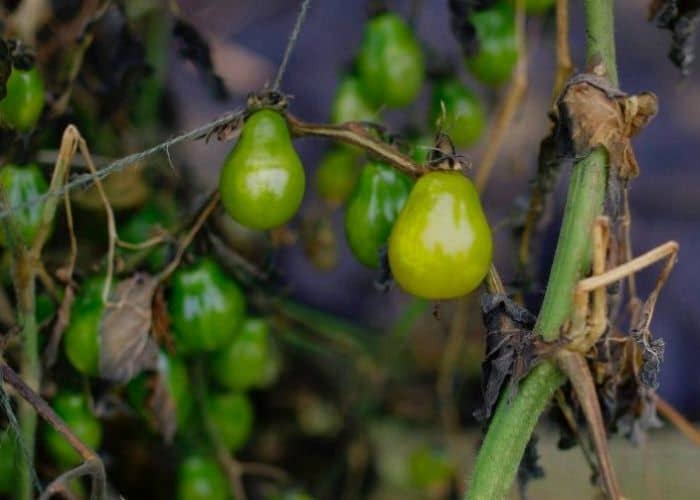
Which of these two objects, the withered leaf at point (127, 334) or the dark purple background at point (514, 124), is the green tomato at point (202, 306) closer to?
the withered leaf at point (127, 334)

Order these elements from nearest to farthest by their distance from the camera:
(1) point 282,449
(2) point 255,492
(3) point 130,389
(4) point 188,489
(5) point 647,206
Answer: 1. (3) point 130,389
2. (4) point 188,489
3. (2) point 255,492
4. (1) point 282,449
5. (5) point 647,206

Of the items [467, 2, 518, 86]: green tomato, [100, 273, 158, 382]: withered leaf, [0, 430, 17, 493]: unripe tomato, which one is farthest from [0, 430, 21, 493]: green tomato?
[467, 2, 518, 86]: green tomato

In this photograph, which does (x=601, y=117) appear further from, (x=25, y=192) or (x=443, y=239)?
(x=25, y=192)

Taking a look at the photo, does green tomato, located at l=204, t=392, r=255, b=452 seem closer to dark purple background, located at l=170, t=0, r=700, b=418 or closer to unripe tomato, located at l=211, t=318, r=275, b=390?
unripe tomato, located at l=211, t=318, r=275, b=390

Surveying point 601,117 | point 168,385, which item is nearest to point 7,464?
point 168,385

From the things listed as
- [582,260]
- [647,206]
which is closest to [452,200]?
[582,260]

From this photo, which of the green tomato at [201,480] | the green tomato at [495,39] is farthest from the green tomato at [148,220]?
the green tomato at [495,39]

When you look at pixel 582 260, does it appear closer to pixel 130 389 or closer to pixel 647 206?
pixel 130 389
